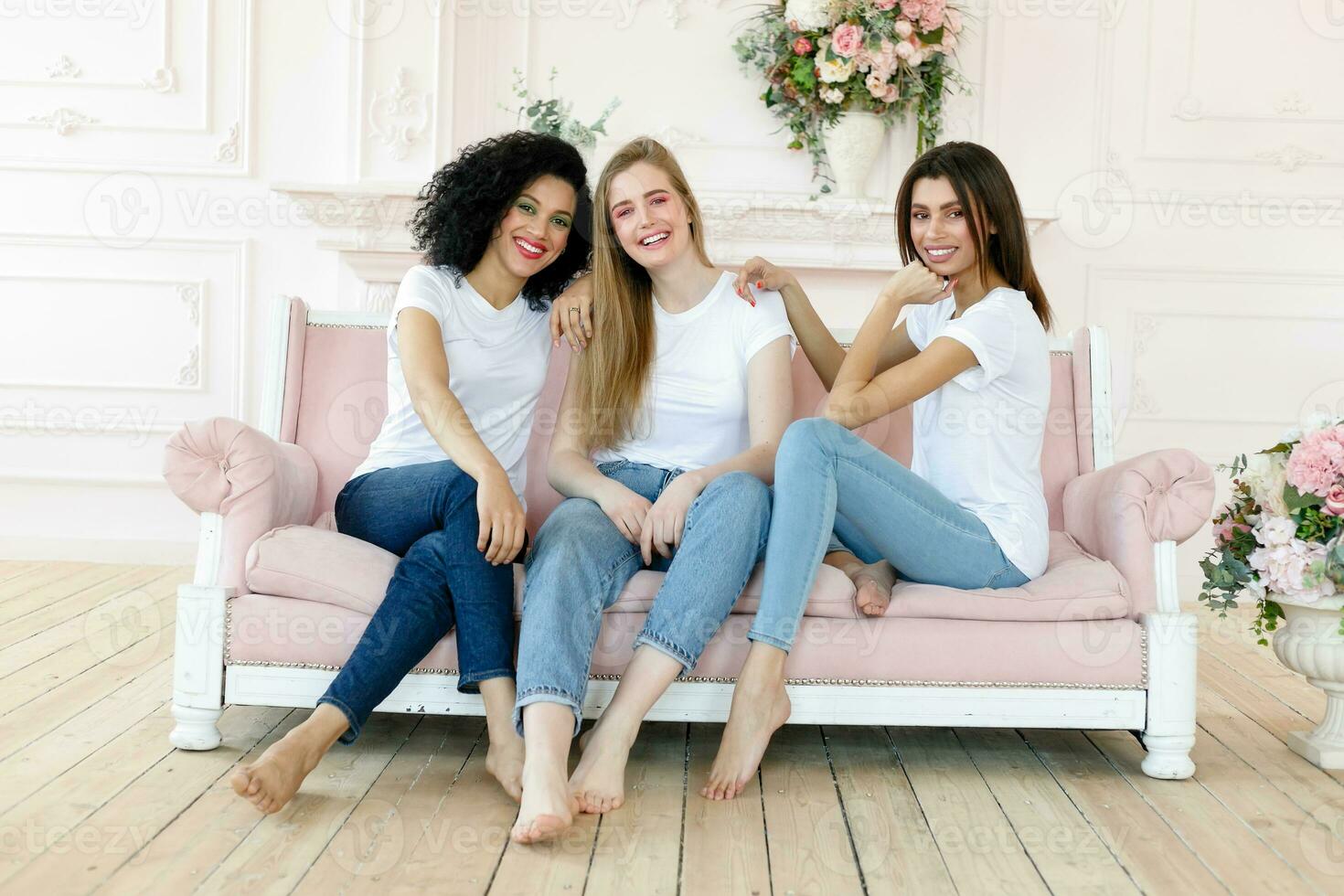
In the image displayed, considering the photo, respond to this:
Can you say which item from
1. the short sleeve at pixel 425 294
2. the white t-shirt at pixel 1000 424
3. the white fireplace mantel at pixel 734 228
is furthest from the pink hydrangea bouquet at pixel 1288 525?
the white fireplace mantel at pixel 734 228

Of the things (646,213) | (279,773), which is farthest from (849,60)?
(279,773)

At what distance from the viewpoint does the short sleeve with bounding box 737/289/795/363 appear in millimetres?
2143

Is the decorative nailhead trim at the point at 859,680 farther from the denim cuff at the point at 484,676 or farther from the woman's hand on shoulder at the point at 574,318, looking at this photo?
the woman's hand on shoulder at the point at 574,318

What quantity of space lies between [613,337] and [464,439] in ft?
1.14

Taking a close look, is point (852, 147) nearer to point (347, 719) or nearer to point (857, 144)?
point (857, 144)

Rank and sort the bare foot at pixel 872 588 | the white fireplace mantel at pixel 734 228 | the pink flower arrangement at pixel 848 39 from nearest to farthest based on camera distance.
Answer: the bare foot at pixel 872 588 → the pink flower arrangement at pixel 848 39 → the white fireplace mantel at pixel 734 228

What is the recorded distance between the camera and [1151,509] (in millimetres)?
2066

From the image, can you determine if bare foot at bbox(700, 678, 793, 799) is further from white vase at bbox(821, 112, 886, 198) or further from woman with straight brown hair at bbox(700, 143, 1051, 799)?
→ white vase at bbox(821, 112, 886, 198)

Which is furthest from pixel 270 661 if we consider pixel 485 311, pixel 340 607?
pixel 485 311

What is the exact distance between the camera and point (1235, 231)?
3670 millimetres

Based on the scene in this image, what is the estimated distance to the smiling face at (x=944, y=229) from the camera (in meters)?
2.07

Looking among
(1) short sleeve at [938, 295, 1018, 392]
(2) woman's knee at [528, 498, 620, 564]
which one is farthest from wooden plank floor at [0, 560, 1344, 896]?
(1) short sleeve at [938, 295, 1018, 392]

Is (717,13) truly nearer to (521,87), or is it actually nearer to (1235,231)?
(521,87)

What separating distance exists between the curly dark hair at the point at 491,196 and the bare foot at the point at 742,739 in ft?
2.84
